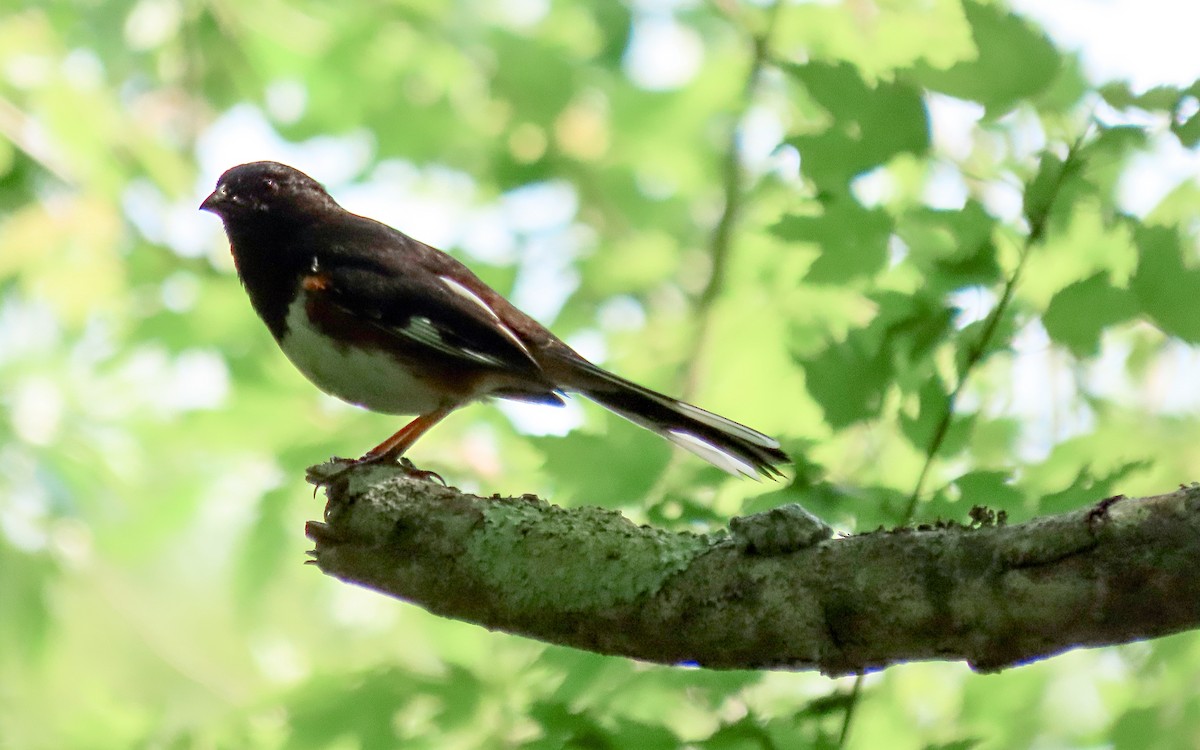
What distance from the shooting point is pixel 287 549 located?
538 centimetres

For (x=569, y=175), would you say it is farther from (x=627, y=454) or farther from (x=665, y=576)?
(x=665, y=576)

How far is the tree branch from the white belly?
1010mm

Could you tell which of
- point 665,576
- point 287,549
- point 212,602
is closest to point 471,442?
point 287,549

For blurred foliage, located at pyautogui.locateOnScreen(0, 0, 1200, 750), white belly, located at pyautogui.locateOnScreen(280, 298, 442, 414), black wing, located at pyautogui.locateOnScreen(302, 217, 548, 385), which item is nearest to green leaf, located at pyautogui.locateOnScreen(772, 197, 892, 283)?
blurred foliage, located at pyautogui.locateOnScreen(0, 0, 1200, 750)

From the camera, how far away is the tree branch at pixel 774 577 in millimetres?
1851

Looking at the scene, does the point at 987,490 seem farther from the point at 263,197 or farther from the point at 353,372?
the point at 263,197

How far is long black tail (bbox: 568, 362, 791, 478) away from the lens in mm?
3133

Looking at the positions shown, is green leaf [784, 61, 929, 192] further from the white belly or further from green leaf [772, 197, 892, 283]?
the white belly

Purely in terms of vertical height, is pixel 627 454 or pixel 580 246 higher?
pixel 580 246

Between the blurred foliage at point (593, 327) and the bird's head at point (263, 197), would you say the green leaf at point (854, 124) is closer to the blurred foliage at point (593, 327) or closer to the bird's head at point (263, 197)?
the blurred foliage at point (593, 327)

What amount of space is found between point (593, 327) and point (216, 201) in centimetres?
255

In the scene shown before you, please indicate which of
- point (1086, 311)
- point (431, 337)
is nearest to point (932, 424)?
point (1086, 311)

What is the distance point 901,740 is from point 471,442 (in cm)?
292

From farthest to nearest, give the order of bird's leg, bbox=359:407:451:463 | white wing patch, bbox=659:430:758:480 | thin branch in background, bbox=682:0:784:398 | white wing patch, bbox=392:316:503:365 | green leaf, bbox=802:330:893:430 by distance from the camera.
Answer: thin branch in background, bbox=682:0:784:398 < bird's leg, bbox=359:407:451:463 < white wing patch, bbox=392:316:503:365 < white wing patch, bbox=659:430:758:480 < green leaf, bbox=802:330:893:430
